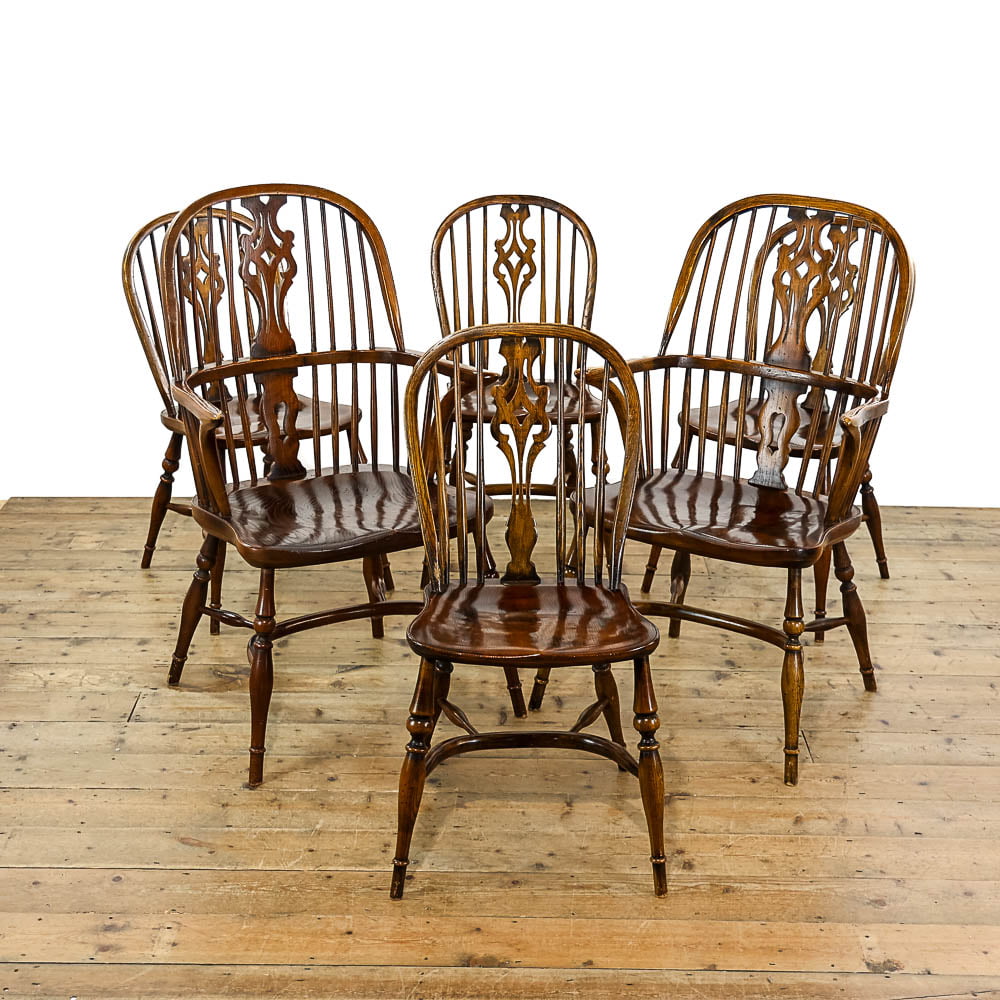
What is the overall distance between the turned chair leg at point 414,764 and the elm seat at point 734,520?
60 cm

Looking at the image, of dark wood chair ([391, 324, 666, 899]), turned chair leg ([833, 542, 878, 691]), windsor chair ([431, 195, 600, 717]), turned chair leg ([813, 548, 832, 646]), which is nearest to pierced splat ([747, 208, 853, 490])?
turned chair leg ([833, 542, 878, 691])

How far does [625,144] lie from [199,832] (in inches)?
102

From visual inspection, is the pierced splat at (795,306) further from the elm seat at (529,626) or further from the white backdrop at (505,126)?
the white backdrop at (505,126)

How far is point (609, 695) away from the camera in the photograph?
7.64ft

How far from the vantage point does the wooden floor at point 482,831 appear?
1880 mm

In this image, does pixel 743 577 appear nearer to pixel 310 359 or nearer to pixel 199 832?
pixel 310 359

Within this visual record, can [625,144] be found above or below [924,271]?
above

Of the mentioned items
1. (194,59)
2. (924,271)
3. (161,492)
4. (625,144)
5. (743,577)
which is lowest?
(743,577)

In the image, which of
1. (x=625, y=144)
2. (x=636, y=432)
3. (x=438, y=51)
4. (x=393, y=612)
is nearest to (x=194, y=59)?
(x=438, y=51)

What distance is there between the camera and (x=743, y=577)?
3.45m

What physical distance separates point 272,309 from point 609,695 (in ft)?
3.76

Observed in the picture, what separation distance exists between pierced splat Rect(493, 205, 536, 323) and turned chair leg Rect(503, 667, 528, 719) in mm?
1233

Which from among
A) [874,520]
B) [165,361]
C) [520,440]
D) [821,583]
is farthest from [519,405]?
[165,361]

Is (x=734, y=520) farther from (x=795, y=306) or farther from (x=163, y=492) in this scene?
(x=163, y=492)
